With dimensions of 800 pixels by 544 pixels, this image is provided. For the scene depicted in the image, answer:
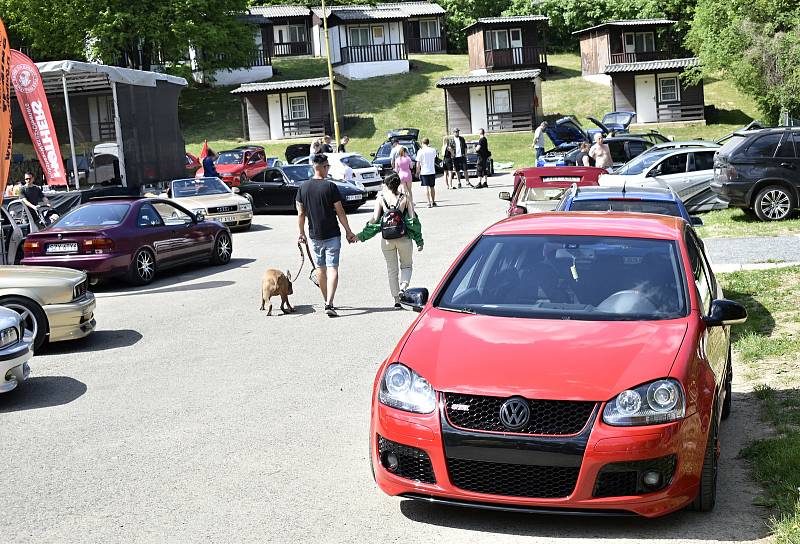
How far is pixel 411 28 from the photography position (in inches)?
3250

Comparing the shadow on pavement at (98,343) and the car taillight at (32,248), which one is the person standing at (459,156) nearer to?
the car taillight at (32,248)

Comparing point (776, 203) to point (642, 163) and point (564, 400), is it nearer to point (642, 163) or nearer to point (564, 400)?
point (642, 163)

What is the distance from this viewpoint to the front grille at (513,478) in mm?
5102

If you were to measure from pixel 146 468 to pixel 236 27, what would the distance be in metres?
58.4

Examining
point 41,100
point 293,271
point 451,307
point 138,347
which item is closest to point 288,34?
point 41,100

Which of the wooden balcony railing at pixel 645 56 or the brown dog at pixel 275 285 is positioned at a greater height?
the wooden balcony railing at pixel 645 56

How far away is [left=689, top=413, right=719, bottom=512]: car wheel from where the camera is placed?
5.35 meters

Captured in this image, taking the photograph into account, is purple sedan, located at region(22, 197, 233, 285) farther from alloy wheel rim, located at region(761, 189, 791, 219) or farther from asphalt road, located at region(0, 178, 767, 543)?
alloy wheel rim, located at region(761, 189, 791, 219)

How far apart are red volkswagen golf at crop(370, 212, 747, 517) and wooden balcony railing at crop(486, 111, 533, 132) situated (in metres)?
56.0

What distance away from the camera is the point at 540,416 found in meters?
5.12

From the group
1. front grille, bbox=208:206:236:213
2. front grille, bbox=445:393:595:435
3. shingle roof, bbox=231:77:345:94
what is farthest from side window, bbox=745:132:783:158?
shingle roof, bbox=231:77:345:94

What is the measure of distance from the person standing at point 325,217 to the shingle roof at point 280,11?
69.9 metres

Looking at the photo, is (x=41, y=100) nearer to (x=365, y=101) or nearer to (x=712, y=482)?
(x=712, y=482)

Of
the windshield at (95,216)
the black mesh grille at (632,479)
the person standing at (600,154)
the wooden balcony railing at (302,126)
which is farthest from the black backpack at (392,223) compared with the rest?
the wooden balcony railing at (302,126)
